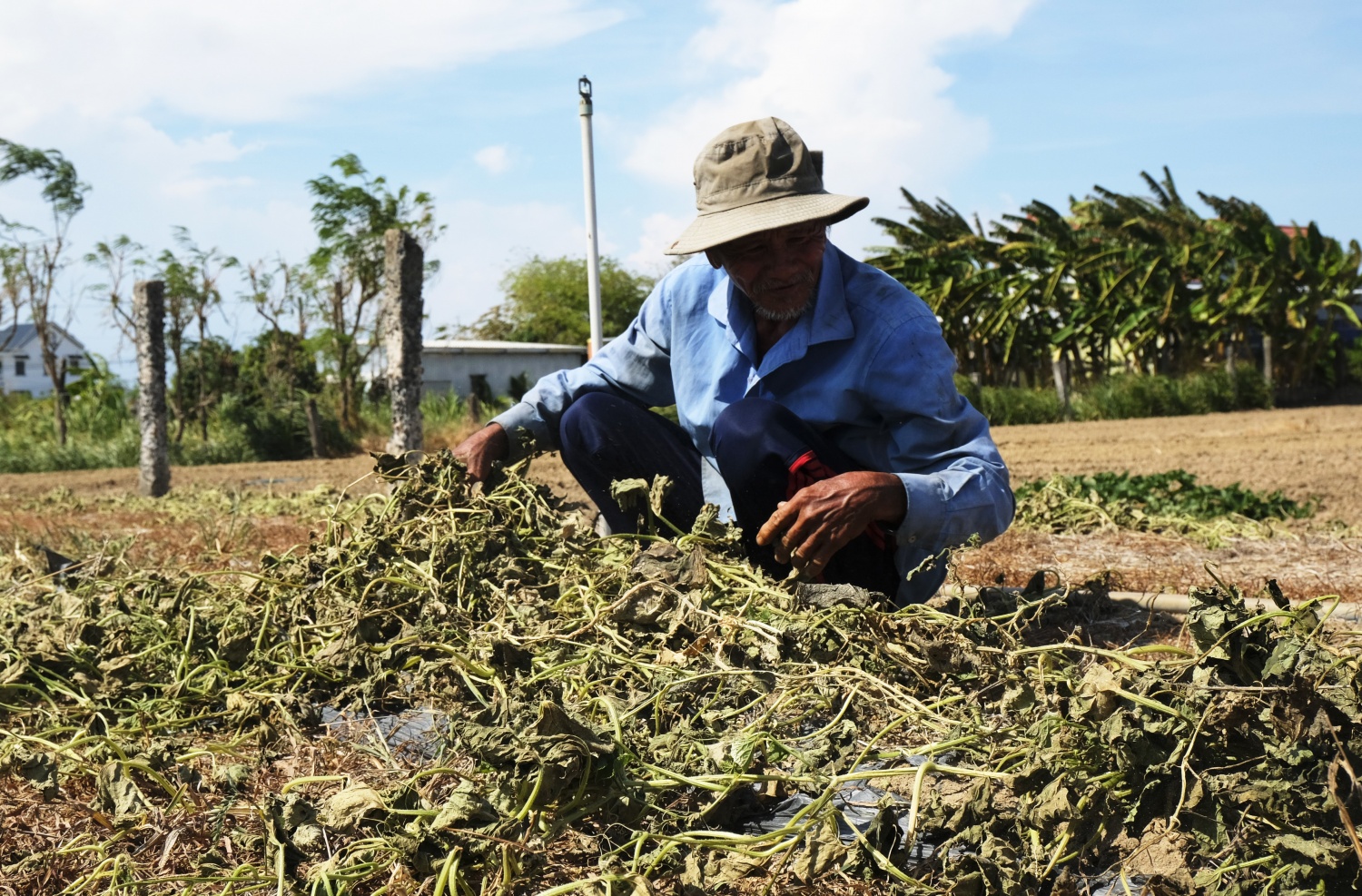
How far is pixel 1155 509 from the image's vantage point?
229 inches

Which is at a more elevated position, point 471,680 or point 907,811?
point 471,680

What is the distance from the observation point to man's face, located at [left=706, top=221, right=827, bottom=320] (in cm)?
276

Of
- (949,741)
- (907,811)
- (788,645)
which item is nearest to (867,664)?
(788,645)

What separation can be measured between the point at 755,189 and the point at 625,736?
145 cm

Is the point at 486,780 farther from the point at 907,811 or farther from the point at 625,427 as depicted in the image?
the point at 625,427

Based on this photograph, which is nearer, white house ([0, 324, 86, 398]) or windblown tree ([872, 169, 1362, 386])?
windblown tree ([872, 169, 1362, 386])

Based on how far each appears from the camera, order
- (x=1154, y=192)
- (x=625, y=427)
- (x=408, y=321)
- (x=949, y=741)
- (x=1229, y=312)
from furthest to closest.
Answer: (x=1154, y=192)
(x=1229, y=312)
(x=408, y=321)
(x=625, y=427)
(x=949, y=741)

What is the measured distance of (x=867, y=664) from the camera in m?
2.16

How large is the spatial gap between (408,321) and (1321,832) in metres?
7.62

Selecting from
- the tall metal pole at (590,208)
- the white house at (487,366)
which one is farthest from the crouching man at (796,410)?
the white house at (487,366)

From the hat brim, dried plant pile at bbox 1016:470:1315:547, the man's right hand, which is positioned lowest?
dried plant pile at bbox 1016:470:1315:547

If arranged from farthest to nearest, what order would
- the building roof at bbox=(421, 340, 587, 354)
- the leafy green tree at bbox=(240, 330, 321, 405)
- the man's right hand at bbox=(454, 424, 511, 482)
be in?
the building roof at bbox=(421, 340, 587, 354)
the leafy green tree at bbox=(240, 330, 321, 405)
the man's right hand at bbox=(454, 424, 511, 482)

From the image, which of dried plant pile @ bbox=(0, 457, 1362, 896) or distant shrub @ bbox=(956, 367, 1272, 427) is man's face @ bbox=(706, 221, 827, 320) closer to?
dried plant pile @ bbox=(0, 457, 1362, 896)

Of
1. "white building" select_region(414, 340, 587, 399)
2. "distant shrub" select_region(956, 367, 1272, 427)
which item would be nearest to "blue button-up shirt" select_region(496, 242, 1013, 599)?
"distant shrub" select_region(956, 367, 1272, 427)
